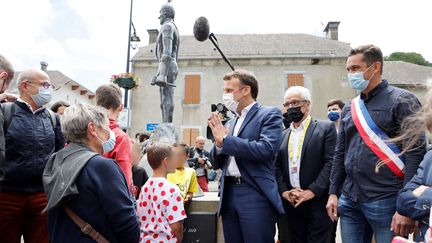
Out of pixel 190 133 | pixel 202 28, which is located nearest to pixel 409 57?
pixel 190 133

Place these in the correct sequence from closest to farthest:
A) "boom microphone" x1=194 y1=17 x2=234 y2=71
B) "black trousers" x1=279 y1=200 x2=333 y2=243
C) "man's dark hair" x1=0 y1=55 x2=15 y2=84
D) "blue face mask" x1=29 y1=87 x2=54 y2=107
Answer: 1. "man's dark hair" x1=0 y1=55 x2=15 y2=84
2. "black trousers" x1=279 y1=200 x2=333 y2=243
3. "blue face mask" x1=29 y1=87 x2=54 y2=107
4. "boom microphone" x1=194 y1=17 x2=234 y2=71

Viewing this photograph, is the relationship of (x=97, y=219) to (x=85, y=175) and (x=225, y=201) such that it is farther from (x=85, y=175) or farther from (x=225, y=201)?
→ (x=225, y=201)

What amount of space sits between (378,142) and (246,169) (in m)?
1.10

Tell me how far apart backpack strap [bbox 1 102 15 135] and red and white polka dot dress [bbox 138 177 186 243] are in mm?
1486

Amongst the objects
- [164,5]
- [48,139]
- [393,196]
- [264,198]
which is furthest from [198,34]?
[393,196]

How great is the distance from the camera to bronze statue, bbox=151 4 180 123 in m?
8.46

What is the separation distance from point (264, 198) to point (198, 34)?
4.18 m

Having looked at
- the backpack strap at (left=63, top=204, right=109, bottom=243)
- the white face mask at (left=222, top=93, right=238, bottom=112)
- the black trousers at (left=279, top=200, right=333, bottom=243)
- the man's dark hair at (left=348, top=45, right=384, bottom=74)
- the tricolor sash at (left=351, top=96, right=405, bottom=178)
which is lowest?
the black trousers at (left=279, top=200, right=333, bottom=243)

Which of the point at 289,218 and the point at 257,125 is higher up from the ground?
Result: the point at 257,125

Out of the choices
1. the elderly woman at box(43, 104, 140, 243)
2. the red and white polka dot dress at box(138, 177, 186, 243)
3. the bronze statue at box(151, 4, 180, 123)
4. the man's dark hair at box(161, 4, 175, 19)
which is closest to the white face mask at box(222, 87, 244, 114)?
the red and white polka dot dress at box(138, 177, 186, 243)

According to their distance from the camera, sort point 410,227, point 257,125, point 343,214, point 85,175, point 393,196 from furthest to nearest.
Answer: point 257,125 → point 343,214 → point 393,196 → point 410,227 → point 85,175

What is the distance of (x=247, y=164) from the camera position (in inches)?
132

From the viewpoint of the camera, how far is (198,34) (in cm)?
672

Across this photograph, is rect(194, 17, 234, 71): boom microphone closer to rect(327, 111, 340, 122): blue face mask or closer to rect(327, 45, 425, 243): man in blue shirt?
rect(327, 111, 340, 122): blue face mask
